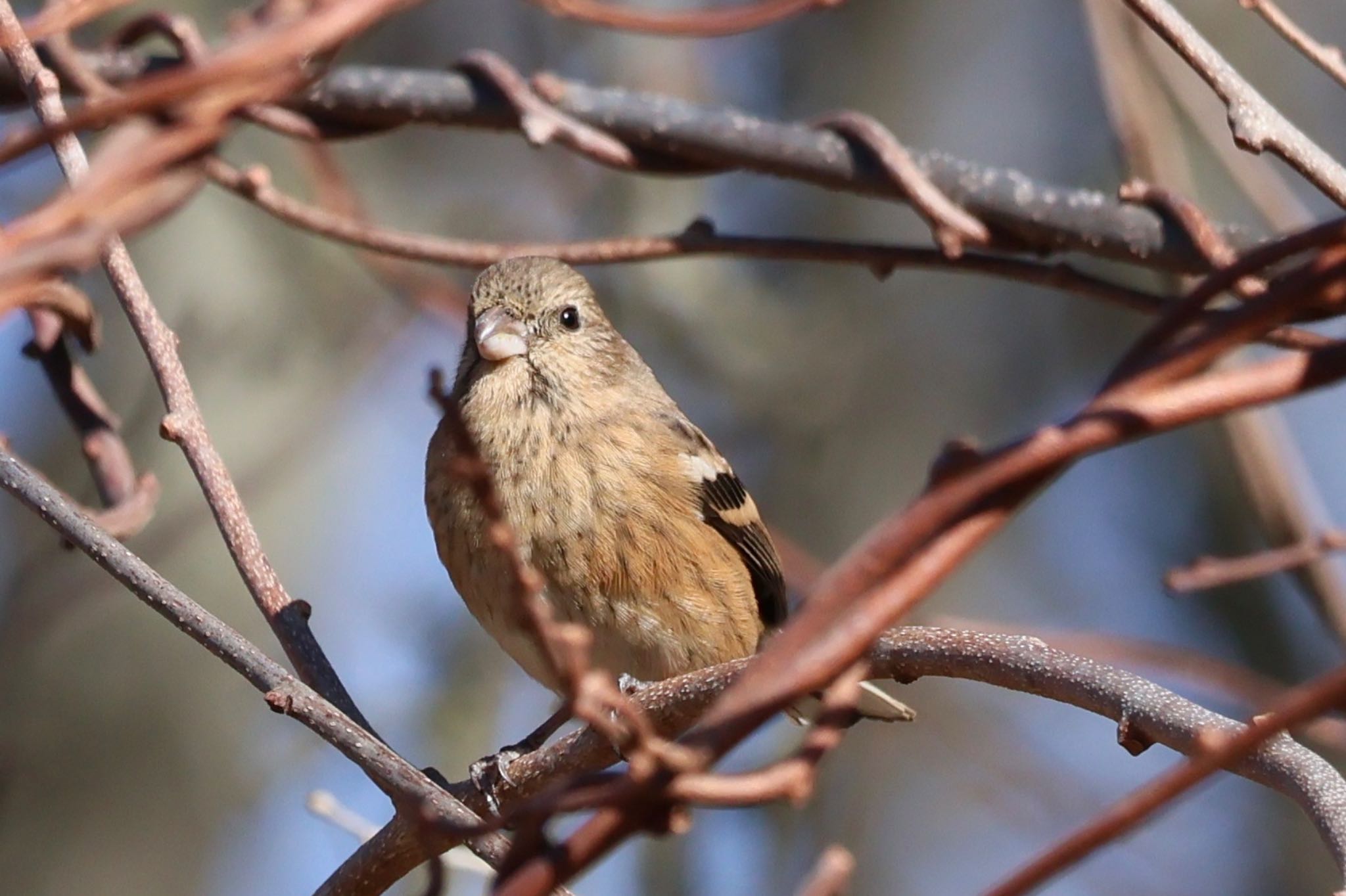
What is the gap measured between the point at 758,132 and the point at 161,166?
1900mm

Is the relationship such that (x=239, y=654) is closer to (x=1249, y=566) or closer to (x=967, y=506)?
(x=967, y=506)

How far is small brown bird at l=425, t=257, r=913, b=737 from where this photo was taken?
3293mm

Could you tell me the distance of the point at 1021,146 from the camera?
7.07m

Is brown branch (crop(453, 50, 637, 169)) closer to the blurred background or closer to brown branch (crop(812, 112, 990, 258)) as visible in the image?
brown branch (crop(812, 112, 990, 258))

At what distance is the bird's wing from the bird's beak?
43 centimetres

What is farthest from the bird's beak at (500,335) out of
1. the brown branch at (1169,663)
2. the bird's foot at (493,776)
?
the brown branch at (1169,663)

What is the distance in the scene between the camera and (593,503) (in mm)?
3375

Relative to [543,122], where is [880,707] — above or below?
below

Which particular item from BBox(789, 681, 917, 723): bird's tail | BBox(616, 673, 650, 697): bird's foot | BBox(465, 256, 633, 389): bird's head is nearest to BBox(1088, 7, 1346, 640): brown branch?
BBox(789, 681, 917, 723): bird's tail

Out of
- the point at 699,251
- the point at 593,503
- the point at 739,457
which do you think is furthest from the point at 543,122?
the point at 739,457

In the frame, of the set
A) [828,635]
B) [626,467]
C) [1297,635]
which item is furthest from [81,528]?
[1297,635]

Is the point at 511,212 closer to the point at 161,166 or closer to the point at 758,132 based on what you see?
the point at 758,132

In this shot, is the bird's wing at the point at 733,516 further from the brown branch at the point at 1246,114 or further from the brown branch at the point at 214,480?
the brown branch at the point at 1246,114

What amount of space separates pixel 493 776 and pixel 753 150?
46.5 inches
